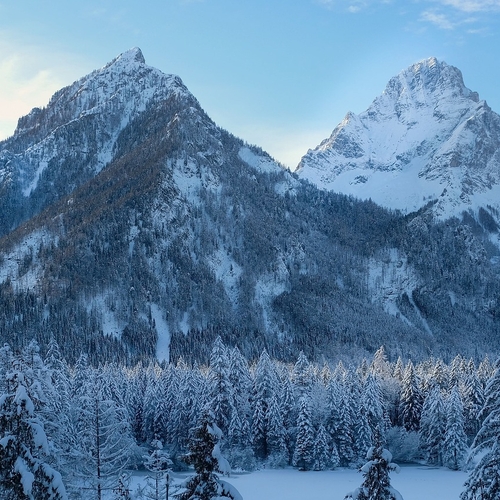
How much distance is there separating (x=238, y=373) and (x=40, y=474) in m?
68.0

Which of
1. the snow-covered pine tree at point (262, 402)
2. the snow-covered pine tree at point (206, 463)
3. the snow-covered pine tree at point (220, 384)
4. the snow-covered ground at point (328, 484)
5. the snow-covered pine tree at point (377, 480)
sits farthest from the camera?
the snow-covered pine tree at point (262, 402)

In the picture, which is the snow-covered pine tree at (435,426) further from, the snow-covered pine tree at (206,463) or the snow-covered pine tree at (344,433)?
the snow-covered pine tree at (206,463)

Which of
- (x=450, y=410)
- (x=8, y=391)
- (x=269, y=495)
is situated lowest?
(x=269, y=495)

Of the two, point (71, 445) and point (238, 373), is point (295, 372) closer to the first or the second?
point (238, 373)

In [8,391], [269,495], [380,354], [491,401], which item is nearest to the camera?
[8,391]

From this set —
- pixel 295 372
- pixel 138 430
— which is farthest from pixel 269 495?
pixel 138 430

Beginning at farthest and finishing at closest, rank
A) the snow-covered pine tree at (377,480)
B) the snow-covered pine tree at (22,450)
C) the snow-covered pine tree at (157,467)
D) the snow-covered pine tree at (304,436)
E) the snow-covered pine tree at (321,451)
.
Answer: the snow-covered pine tree at (321,451) → the snow-covered pine tree at (304,436) → the snow-covered pine tree at (157,467) → the snow-covered pine tree at (377,480) → the snow-covered pine tree at (22,450)

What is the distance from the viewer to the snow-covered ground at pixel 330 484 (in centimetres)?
6353

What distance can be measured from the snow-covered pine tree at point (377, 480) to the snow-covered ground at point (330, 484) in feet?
137

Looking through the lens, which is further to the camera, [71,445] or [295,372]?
[295,372]

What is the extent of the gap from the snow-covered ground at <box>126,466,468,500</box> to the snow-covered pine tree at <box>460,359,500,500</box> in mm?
44029

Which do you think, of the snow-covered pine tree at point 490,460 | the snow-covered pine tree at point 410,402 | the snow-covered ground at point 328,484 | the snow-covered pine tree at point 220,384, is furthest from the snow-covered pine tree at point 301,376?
the snow-covered pine tree at point 490,460

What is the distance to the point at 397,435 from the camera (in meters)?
88.2

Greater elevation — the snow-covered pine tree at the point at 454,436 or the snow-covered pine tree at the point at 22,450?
the snow-covered pine tree at the point at 22,450
